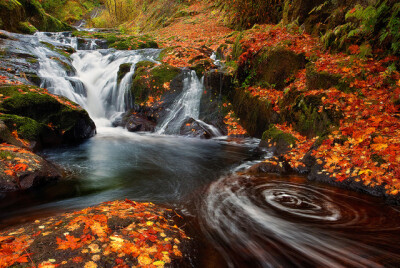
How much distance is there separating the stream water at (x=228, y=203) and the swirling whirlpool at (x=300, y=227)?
0.5 inches

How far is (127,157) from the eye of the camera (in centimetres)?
713

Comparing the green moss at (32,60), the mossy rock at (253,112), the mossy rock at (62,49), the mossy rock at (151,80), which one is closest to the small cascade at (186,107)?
the mossy rock at (151,80)

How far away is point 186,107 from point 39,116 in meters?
5.71

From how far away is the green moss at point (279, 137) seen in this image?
20.1 feet

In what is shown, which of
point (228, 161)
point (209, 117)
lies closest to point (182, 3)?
point (209, 117)

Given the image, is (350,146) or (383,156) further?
(350,146)

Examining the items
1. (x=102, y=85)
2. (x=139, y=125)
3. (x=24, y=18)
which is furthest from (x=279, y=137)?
(x=24, y=18)

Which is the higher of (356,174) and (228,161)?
(356,174)

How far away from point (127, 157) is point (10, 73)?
6.95 meters

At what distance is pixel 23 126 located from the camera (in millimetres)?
6027

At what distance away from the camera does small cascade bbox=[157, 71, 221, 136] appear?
10.2m

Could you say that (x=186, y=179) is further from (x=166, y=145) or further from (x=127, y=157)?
(x=166, y=145)

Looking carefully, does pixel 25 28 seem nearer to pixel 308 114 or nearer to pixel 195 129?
pixel 195 129

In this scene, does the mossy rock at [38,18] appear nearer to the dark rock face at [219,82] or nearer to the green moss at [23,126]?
the green moss at [23,126]
